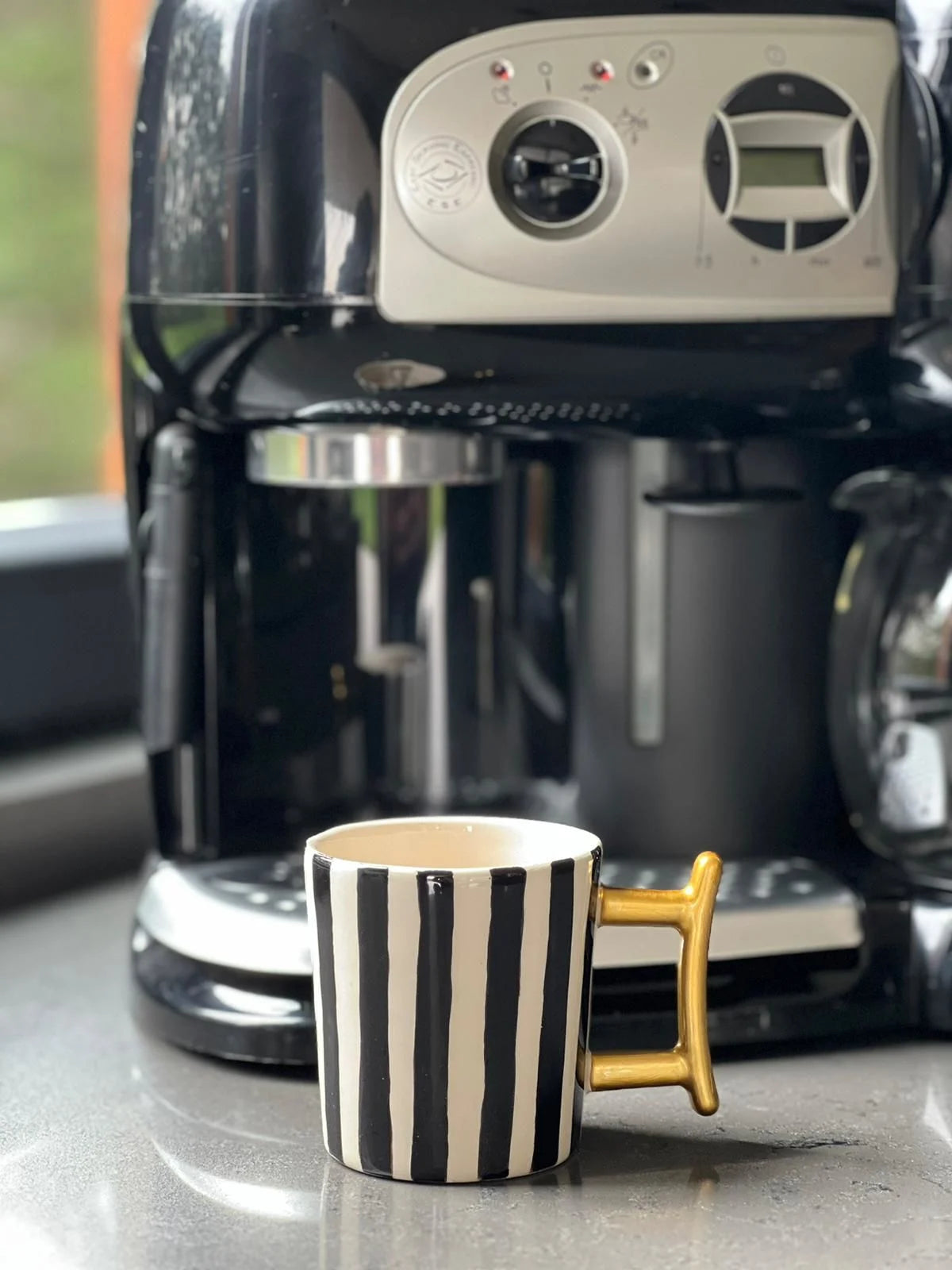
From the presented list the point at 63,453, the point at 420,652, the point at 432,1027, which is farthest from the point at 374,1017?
the point at 63,453

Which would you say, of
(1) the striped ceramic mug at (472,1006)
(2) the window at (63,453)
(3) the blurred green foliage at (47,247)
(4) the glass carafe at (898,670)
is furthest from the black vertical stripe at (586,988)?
A: (3) the blurred green foliage at (47,247)

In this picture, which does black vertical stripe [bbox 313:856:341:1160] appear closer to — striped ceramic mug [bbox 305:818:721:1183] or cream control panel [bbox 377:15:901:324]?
striped ceramic mug [bbox 305:818:721:1183]

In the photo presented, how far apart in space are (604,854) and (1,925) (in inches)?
12.2

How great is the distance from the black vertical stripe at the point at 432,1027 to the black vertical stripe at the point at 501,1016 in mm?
11

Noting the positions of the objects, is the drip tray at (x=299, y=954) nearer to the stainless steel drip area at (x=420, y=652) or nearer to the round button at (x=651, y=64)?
the stainless steel drip area at (x=420, y=652)

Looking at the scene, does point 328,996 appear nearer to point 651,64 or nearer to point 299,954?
point 299,954

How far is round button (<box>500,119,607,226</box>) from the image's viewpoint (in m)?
0.56

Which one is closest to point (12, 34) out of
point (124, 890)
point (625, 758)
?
point (124, 890)

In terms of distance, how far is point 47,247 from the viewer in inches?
45.7

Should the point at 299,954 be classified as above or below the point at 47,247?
below

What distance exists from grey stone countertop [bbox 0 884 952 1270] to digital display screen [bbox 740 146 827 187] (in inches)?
11.9

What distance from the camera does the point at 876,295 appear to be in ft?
1.92

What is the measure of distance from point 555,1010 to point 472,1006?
0.09 ft

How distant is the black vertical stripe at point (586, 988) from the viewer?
501 mm
